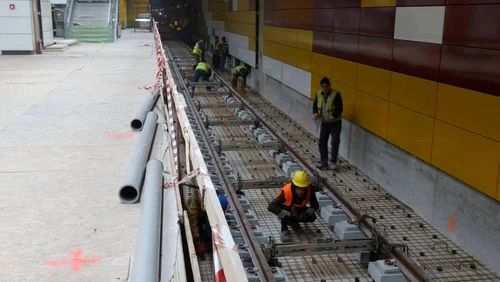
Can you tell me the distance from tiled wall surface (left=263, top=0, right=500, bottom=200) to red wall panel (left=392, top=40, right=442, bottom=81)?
13 mm

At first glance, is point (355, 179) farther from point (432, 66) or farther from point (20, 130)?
point (20, 130)

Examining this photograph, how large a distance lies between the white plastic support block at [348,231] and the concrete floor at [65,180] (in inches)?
102

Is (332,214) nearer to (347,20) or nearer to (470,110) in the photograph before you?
(470,110)

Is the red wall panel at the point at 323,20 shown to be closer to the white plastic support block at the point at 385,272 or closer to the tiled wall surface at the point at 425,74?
the tiled wall surface at the point at 425,74

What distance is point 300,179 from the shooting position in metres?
6.31

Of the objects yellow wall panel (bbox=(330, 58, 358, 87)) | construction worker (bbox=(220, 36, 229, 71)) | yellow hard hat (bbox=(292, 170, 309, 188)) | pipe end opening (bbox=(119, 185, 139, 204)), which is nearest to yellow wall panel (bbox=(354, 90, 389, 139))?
yellow wall panel (bbox=(330, 58, 358, 87))

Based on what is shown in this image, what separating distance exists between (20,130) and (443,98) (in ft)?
29.8

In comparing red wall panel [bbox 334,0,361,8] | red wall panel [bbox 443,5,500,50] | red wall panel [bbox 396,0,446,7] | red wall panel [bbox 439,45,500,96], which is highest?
red wall panel [bbox 334,0,361,8]

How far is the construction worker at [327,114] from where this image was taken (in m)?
8.81

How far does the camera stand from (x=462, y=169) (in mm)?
6043

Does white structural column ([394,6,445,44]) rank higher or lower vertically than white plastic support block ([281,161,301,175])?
higher

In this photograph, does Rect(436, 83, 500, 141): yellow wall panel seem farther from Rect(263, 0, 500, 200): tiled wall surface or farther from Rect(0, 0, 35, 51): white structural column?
Rect(0, 0, 35, 51): white structural column

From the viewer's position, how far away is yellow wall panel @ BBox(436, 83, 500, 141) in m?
5.50

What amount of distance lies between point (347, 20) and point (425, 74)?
3098 mm
